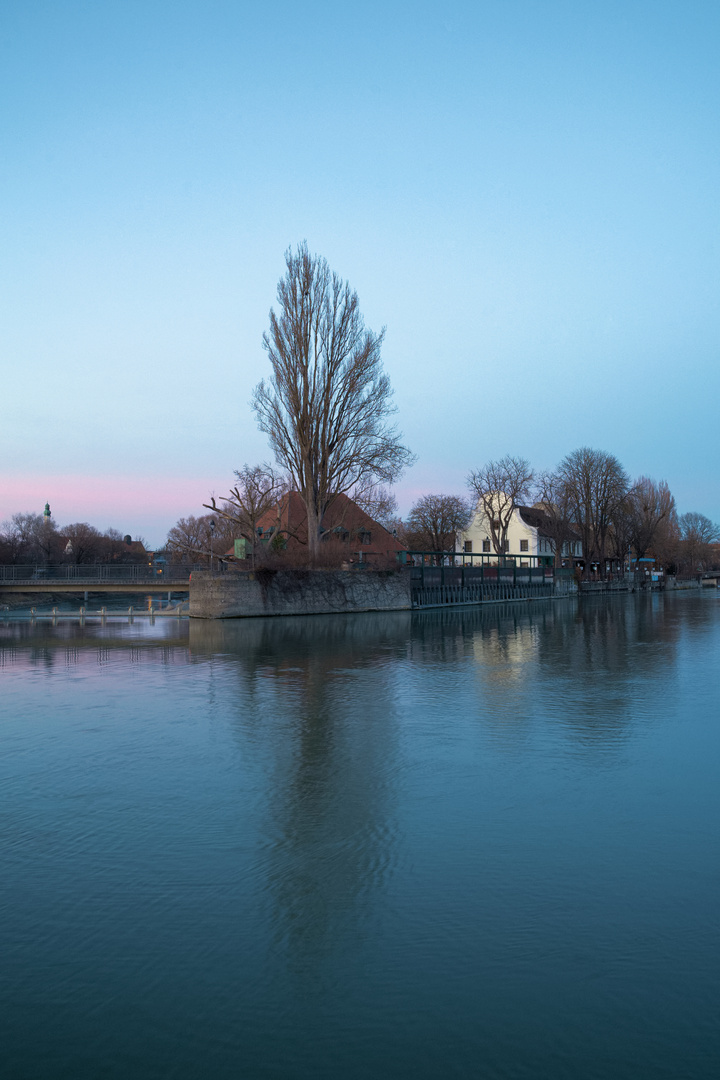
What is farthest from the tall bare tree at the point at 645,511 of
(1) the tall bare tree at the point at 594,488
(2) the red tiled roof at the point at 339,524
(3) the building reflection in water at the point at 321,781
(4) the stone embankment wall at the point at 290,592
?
(3) the building reflection in water at the point at 321,781

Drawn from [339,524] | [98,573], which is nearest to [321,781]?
[339,524]

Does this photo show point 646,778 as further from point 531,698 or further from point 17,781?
point 17,781

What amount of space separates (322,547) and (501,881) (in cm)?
3614

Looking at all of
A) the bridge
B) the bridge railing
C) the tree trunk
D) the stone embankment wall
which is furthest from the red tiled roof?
the bridge

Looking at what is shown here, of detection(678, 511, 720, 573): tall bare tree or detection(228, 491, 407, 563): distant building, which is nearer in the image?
detection(228, 491, 407, 563): distant building

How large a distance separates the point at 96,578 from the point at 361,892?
146 ft

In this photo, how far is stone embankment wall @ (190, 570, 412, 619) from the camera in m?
37.6

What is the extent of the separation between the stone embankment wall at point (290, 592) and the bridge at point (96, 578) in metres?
7.75

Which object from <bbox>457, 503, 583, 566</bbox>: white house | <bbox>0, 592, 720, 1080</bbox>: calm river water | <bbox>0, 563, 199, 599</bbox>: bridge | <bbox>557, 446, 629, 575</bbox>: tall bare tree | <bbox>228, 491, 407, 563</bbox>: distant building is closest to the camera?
<bbox>0, 592, 720, 1080</bbox>: calm river water

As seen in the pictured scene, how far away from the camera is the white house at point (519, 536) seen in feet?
276

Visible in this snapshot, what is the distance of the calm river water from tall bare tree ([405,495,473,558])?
6633 cm

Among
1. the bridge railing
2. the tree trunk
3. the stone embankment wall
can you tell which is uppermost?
the tree trunk

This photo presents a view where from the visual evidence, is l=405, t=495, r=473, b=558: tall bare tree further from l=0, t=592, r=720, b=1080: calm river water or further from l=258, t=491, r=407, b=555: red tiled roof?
l=0, t=592, r=720, b=1080: calm river water

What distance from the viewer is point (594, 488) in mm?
74250
